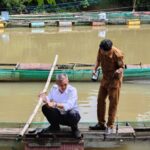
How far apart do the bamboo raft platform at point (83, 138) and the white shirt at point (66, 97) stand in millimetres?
483

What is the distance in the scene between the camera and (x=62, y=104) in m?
6.70

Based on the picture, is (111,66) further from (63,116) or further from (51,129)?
(51,129)

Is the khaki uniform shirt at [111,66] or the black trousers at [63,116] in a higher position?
the khaki uniform shirt at [111,66]

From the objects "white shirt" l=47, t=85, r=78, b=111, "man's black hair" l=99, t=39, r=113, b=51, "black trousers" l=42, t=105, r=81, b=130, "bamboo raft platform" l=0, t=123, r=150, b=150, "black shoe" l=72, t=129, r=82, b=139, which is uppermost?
"man's black hair" l=99, t=39, r=113, b=51

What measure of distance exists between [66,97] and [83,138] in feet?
2.38

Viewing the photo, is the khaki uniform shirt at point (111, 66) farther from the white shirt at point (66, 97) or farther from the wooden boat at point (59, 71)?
the wooden boat at point (59, 71)

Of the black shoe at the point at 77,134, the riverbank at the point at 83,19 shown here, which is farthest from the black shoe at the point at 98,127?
Answer: the riverbank at the point at 83,19

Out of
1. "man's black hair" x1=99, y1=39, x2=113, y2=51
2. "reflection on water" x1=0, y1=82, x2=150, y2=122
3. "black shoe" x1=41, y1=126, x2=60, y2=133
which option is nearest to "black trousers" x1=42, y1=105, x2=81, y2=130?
"black shoe" x1=41, y1=126, x2=60, y2=133

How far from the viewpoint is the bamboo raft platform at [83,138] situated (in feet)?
22.5

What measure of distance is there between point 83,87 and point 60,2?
21.4m

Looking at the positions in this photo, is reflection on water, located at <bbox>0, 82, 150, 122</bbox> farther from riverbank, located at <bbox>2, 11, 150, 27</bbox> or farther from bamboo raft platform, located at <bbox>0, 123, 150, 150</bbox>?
riverbank, located at <bbox>2, 11, 150, 27</bbox>

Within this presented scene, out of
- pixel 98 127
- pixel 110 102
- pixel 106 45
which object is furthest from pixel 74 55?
pixel 106 45

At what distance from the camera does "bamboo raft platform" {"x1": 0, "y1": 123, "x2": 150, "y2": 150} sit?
22.5ft

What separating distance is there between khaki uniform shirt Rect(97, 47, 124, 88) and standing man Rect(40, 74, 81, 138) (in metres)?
0.64
